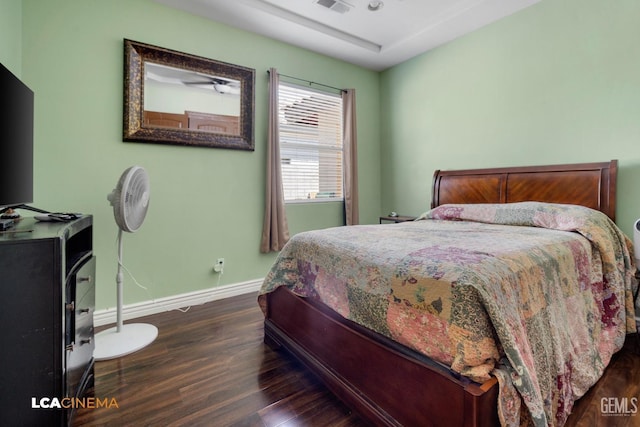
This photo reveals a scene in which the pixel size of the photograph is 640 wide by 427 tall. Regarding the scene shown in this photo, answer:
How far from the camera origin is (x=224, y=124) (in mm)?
2826

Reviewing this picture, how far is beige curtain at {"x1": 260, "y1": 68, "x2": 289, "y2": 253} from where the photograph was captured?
3.04m

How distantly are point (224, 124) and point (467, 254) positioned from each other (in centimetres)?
240

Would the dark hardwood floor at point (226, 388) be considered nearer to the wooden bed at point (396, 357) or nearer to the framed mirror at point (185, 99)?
the wooden bed at point (396, 357)

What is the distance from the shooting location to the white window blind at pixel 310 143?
3.30 metres

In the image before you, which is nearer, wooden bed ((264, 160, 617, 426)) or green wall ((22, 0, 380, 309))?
wooden bed ((264, 160, 617, 426))

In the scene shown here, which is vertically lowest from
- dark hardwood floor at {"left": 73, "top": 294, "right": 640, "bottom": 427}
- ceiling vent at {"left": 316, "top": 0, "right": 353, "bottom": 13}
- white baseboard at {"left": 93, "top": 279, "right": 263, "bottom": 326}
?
dark hardwood floor at {"left": 73, "top": 294, "right": 640, "bottom": 427}

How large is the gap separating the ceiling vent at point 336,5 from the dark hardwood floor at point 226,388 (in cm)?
278

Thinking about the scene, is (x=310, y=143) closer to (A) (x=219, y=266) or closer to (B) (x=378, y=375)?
(A) (x=219, y=266)

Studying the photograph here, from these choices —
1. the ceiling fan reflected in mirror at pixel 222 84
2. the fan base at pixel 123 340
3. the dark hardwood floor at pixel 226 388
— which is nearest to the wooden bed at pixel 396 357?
the dark hardwood floor at pixel 226 388

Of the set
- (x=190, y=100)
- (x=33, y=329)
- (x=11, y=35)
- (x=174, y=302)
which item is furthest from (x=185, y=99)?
(x=33, y=329)

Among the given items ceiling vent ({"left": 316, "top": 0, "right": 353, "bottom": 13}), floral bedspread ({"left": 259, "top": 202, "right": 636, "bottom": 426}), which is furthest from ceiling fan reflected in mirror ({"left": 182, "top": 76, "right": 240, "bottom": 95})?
floral bedspread ({"left": 259, "top": 202, "right": 636, "bottom": 426})

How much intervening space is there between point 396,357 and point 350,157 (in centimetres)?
276

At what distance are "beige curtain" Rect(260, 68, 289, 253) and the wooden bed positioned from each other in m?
1.10

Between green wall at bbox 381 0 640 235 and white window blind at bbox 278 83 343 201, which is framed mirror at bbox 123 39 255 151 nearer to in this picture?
white window blind at bbox 278 83 343 201
